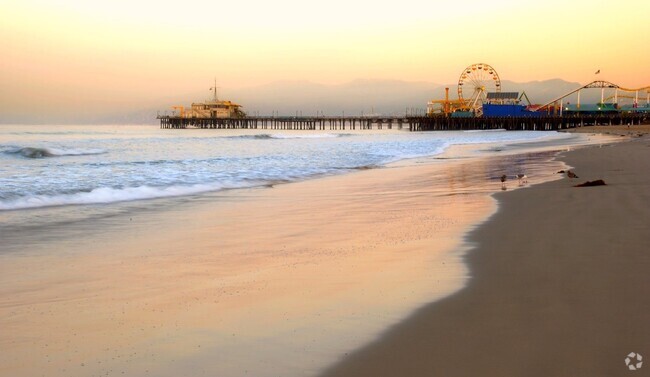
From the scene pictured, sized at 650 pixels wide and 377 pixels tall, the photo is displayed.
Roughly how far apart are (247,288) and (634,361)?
242 cm

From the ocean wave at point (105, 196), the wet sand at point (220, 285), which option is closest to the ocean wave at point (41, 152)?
the ocean wave at point (105, 196)

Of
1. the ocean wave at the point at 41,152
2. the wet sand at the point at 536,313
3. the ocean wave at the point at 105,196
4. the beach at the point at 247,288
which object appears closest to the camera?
the wet sand at the point at 536,313

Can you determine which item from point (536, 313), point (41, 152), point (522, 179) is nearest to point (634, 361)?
point (536, 313)

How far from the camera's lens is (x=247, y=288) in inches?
156

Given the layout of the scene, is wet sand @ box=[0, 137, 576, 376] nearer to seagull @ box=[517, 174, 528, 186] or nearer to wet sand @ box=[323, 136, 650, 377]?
wet sand @ box=[323, 136, 650, 377]

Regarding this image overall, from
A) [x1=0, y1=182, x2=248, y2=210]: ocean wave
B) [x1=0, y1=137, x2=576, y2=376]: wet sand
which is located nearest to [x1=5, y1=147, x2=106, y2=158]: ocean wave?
[x1=0, y1=182, x2=248, y2=210]: ocean wave

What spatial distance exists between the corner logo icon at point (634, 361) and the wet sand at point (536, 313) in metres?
0.02

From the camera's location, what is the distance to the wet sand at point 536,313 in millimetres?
2500

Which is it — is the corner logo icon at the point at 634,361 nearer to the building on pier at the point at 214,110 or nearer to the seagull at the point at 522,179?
the seagull at the point at 522,179

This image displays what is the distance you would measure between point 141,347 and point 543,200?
20.7 feet

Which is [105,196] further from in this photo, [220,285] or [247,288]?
[247,288]

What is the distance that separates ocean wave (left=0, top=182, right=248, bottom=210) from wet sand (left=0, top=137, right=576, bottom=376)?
71.0 inches

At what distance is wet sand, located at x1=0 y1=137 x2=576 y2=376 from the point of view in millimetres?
2760

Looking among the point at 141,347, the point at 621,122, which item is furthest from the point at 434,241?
the point at 621,122
